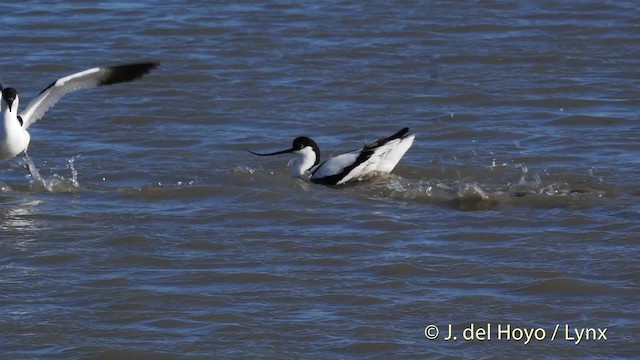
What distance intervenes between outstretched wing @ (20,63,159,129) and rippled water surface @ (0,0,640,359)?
34 cm

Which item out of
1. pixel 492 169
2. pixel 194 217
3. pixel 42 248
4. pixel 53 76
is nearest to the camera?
pixel 42 248

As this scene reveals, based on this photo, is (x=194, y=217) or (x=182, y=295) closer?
(x=182, y=295)

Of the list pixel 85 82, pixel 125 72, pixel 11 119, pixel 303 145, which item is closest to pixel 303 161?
pixel 303 145

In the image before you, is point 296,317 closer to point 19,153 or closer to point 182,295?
point 182,295

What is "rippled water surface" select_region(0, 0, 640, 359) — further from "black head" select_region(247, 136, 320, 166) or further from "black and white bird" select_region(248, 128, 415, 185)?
"black head" select_region(247, 136, 320, 166)

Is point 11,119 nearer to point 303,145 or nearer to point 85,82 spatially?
point 85,82

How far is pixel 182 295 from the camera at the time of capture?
26.0ft

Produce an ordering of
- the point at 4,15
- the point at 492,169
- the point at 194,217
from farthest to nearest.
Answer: the point at 4,15
the point at 492,169
the point at 194,217

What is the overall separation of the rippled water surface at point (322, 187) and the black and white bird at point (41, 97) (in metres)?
0.28

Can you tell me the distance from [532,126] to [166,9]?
19.5 feet

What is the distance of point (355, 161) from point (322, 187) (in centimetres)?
31

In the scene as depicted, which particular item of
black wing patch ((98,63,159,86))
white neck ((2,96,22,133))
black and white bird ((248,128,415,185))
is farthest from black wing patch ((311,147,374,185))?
white neck ((2,96,22,133))

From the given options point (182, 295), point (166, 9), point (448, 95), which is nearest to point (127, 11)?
point (166, 9)

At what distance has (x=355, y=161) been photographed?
35.5 ft
